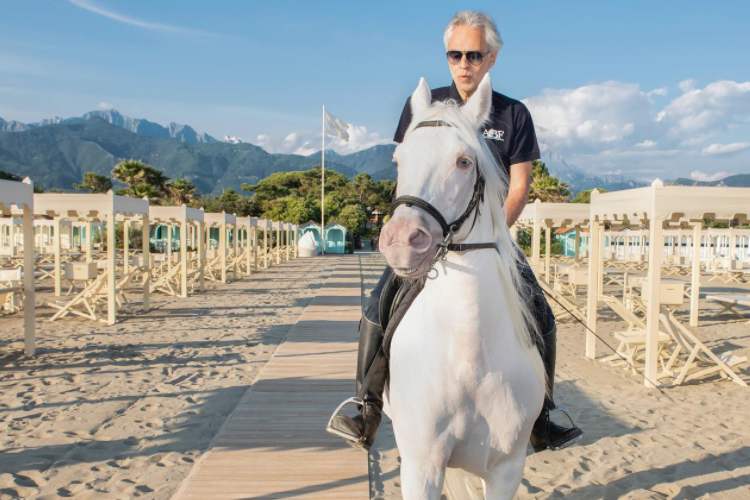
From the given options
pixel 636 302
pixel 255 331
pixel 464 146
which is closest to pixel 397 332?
pixel 464 146

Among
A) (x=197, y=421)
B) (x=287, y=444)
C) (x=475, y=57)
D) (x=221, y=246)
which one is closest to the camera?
(x=475, y=57)

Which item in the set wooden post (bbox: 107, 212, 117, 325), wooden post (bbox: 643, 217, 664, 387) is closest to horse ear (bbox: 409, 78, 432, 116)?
wooden post (bbox: 643, 217, 664, 387)

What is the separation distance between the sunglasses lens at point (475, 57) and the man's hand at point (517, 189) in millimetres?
472

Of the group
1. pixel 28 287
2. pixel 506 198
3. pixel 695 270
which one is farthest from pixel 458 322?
pixel 695 270

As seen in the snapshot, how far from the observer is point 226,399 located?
6688 mm

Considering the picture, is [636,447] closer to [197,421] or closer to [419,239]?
[197,421]

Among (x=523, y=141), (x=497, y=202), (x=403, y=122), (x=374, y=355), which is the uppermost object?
(x=403, y=122)

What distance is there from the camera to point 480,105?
202 centimetres

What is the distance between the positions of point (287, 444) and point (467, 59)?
12.0ft

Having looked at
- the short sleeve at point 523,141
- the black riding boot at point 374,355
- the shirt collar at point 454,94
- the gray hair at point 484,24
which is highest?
the gray hair at point 484,24

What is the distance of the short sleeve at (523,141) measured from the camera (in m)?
2.58

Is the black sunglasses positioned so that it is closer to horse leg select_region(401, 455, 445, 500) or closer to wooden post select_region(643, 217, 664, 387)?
horse leg select_region(401, 455, 445, 500)

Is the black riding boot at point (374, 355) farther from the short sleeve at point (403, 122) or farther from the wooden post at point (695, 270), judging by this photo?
the wooden post at point (695, 270)

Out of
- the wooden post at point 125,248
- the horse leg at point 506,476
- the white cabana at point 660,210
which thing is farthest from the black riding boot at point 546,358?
the wooden post at point 125,248
